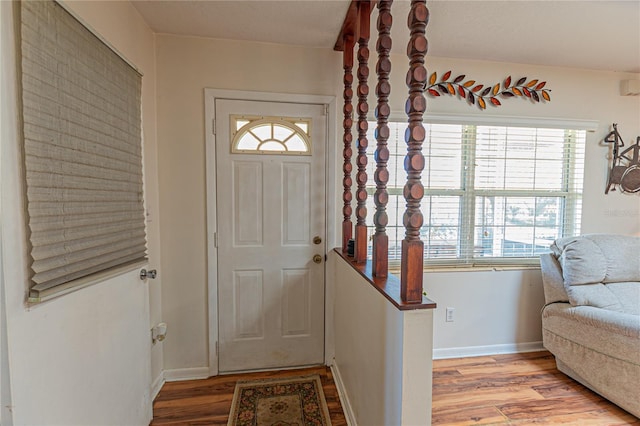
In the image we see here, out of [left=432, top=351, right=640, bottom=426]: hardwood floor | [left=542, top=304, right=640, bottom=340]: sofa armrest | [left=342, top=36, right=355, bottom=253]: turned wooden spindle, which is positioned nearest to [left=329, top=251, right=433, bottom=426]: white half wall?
[left=342, top=36, right=355, bottom=253]: turned wooden spindle

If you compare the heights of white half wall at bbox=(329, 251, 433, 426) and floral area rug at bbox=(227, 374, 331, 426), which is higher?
Answer: white half wall at bbox=(329, 251, 433, 426)

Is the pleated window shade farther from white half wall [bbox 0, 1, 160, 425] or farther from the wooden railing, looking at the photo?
the wooden railing

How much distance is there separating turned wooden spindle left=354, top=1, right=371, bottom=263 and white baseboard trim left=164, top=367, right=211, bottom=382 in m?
1.50

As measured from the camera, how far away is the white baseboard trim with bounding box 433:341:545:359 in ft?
8.08

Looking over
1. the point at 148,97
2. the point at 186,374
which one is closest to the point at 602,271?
the point at 186,374

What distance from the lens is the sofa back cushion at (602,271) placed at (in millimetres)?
2137

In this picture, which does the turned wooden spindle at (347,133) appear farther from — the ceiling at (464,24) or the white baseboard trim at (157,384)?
the white baseboard trim at (157,384)

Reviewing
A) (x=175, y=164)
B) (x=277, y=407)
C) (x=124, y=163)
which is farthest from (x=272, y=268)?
(x=124, y=163)

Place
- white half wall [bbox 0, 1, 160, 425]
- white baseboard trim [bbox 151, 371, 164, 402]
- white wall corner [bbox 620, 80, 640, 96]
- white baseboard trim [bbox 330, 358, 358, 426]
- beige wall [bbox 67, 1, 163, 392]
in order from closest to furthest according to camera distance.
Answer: white half wall [bbox 0, 1, 160, 425]
beige wall [bbox 67, 1, 163, 392]
white baseboard trim [bbox 330, 358, 358, 426]
white baseboard trim [bbox 151, 371, 164, 402]
white wall corner [bbox 620, 80, 640, 96]

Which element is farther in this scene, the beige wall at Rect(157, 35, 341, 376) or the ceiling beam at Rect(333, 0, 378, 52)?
the beige wall at Rect(157, 35, 341, 376)

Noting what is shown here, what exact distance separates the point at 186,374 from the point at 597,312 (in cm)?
297

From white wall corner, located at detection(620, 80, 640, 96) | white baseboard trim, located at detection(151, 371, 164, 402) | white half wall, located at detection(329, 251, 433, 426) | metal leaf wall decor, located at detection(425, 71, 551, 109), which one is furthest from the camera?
white wall corner, located at detection(620, 80, 640, 96)

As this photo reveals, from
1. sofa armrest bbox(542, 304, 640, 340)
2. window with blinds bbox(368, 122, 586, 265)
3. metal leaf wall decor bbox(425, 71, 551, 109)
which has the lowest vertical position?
sofa armrest bbox(542, 304, 640, 340)

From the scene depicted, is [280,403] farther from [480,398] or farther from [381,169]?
[381,169]
